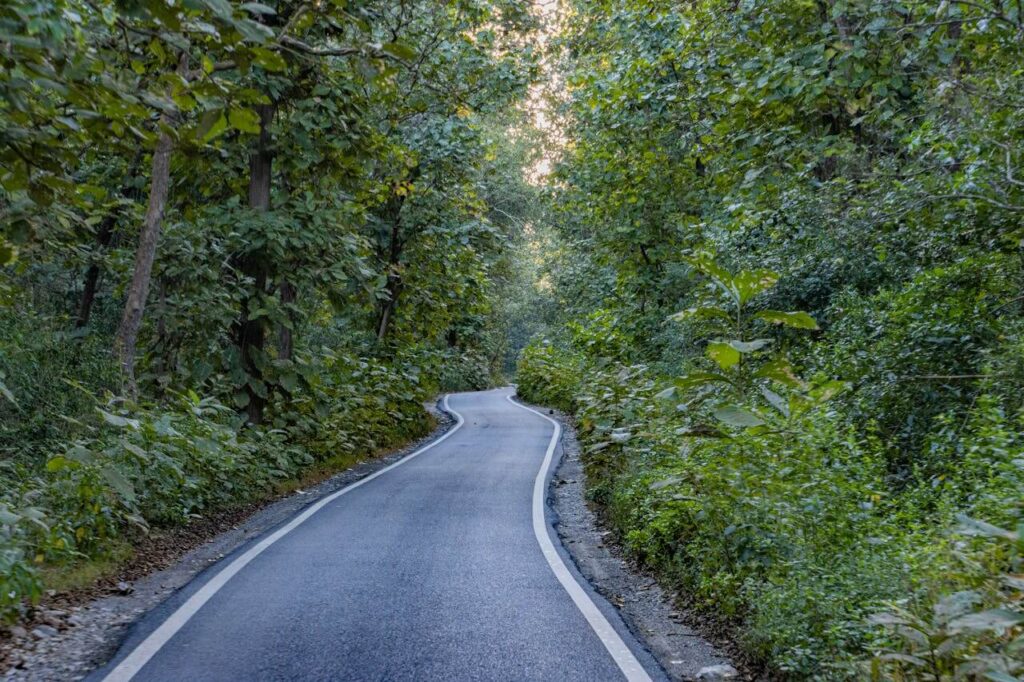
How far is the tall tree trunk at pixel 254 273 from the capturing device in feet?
43.1

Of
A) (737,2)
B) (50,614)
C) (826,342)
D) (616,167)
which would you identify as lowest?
(50,614)

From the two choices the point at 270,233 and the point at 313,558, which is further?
the point at 270,233

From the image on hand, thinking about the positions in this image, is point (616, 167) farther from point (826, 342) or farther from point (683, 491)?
point (683, 491)

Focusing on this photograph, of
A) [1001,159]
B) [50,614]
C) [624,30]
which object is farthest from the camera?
[624,30]

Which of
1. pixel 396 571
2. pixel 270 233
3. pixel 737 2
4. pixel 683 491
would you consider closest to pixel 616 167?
pixel 737 2

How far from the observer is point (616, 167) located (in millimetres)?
18156

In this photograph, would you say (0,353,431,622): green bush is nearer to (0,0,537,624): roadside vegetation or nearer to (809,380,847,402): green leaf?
(0,0,537,624): roadside vegetation

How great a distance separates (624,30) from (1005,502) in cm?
1287

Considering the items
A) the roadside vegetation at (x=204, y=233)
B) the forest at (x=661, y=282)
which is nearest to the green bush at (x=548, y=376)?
the roadside vegetation at (x=204, y=233)

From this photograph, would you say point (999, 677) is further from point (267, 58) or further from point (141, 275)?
point (141, 275)

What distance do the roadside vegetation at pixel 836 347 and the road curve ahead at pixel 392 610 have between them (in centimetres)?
108

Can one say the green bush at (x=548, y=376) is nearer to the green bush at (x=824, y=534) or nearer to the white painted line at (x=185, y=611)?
the white painted line at (x=185, y=611)

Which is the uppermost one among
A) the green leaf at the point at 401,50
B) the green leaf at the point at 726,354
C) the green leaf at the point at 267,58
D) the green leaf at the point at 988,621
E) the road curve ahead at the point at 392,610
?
the green leaf at the point at 401,50

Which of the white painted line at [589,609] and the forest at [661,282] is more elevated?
the forest at [661,282]
